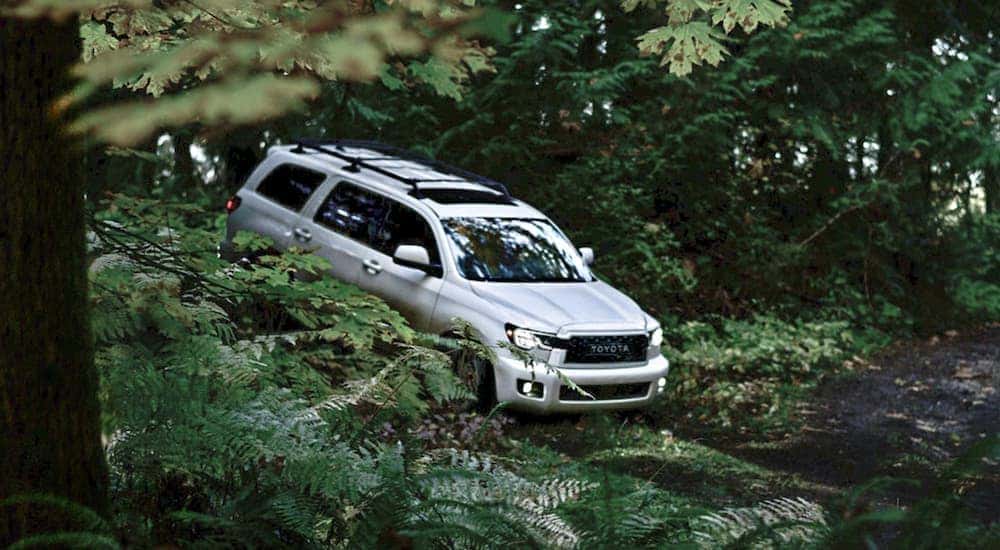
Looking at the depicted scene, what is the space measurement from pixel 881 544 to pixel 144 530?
180 inches

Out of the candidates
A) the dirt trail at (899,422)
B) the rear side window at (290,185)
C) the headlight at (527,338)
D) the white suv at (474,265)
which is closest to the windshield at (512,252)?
the white suv at (474,265)

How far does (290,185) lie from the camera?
1144 cm

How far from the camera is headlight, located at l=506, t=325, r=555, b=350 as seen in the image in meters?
9.22

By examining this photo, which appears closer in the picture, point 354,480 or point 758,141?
→ point 354,480

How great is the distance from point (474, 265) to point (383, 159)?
6.74ft

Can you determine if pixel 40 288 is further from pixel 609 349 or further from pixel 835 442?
pixel 835 442

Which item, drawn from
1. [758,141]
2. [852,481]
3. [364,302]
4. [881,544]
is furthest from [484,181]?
[758,141]

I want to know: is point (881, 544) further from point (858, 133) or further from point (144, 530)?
point (858, 133)

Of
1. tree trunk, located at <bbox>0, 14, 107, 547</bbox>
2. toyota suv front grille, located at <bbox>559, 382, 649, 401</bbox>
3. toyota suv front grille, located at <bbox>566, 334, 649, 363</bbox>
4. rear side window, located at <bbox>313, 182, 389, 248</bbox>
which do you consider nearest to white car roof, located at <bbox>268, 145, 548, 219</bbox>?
rear side window, located at <bbox>313, 182, 389, 248</bbox>

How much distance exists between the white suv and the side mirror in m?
0.01

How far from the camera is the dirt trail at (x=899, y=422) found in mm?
9062

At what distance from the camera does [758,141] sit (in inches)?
666

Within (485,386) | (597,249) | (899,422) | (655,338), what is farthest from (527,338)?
(597,249)

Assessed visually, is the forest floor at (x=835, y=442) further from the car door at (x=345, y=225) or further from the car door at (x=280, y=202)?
the car door at (x=280, y=202)
